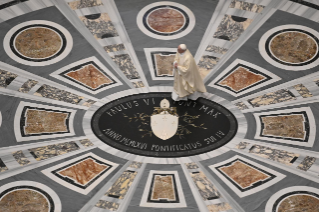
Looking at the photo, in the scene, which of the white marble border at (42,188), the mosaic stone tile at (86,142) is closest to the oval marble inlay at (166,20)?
the mosaic stone tile at (86,142)

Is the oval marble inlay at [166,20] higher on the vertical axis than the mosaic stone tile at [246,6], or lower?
lower

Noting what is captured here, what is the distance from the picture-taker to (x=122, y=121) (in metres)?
14.6

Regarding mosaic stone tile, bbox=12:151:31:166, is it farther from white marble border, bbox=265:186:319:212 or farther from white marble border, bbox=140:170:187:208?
white marble border, bbox=265:186:319:212

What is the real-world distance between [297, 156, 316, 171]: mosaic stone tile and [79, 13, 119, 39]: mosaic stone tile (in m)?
6.79

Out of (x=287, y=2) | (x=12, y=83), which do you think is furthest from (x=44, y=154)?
(x=287, y=2)

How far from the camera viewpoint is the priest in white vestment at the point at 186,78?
48.6ft

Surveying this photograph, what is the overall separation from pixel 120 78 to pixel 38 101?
2279 millimetres

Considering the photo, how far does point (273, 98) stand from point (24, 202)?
22.3 ft

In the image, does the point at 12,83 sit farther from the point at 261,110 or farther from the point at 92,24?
the point at 261,110

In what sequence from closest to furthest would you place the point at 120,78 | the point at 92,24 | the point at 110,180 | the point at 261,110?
the point at 110,180 < the point at 261,110 < the point at 120,78 < the point at 92,24

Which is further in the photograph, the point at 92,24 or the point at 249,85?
the point at 92,24

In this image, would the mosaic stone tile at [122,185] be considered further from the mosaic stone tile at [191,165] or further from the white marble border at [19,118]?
the white marble border at [19,118]

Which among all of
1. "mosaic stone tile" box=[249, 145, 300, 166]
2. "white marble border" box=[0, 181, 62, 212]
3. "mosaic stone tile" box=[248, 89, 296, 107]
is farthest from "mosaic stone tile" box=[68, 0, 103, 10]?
"mosaic stone tile" box=[249, 145, 300, 166]

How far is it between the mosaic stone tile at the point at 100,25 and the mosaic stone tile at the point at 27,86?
8.14 feet
